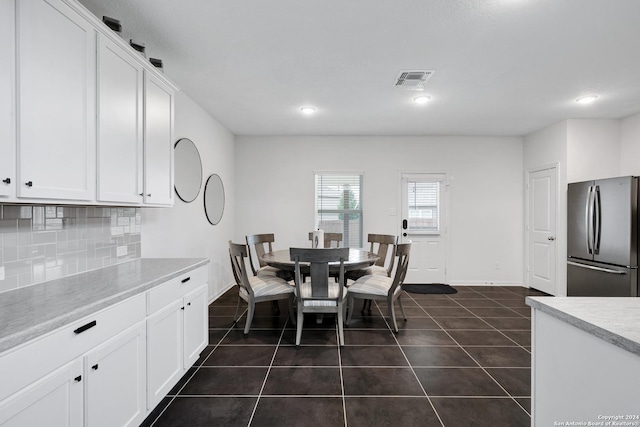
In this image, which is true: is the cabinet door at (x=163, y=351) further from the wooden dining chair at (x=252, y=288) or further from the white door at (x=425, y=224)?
the white door at (x=425, y=224)

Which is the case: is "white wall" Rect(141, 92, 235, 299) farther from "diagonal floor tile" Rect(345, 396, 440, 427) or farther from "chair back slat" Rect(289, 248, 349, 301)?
"diagonal floor tile" Rect(345, 396, 440, 427)

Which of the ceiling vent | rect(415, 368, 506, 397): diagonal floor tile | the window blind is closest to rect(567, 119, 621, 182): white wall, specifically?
the window blind

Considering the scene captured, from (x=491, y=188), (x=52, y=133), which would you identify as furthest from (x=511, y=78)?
(x=52, y=133)

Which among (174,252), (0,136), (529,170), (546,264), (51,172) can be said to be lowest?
(546,264)

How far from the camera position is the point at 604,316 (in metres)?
1.05

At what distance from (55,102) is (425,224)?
5008 millimetres

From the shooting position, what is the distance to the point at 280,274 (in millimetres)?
3682

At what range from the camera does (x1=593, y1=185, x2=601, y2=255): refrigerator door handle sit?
3.69 meters

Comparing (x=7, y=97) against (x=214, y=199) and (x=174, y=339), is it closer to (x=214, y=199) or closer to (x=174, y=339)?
(x=174, y=339)

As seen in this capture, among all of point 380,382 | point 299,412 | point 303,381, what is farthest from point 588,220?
point 299,412

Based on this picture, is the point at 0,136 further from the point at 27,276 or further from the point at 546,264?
the point at 546,264

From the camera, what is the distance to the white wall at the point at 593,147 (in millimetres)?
4215

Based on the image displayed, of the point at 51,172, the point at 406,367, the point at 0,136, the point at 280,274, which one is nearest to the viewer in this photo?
the point at 0,136

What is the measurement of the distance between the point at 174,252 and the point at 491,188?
507 centimetres
